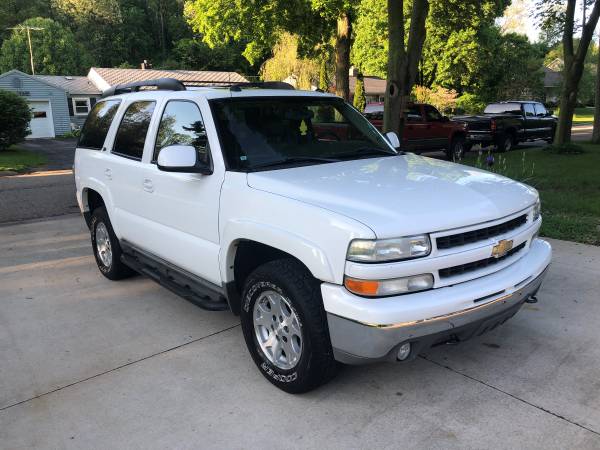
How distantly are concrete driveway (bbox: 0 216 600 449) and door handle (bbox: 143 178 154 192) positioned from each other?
3.81ft

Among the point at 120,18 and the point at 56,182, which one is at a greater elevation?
the point at 120,18

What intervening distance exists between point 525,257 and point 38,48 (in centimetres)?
5716

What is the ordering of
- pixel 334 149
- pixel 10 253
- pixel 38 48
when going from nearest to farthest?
1. pixel 334 149
2. pixel 10 253
3. pixel 38 48

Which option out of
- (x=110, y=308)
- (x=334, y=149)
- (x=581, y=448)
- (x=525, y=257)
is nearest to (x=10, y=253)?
(x=110, y=308)

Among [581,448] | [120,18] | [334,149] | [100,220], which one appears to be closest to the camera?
[581,448]

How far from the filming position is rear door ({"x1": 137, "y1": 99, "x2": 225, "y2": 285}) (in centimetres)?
376

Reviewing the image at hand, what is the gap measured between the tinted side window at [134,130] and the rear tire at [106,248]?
0.82 m

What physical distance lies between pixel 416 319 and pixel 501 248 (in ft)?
2.72

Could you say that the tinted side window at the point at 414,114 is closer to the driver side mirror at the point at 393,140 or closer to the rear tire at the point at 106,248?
the driver side mirror at the point at 393,140

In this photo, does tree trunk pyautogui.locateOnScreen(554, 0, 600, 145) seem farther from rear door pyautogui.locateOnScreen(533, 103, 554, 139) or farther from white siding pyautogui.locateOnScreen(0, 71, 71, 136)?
white siding pyautogui.locateOnScreen(0, 71, 71, 136)

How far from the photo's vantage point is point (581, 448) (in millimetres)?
2771

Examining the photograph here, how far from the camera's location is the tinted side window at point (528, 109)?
65.1 ft

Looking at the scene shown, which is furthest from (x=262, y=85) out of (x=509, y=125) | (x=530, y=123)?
(x=530, y=123)

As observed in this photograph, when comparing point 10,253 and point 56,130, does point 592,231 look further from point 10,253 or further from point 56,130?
point 56,130
